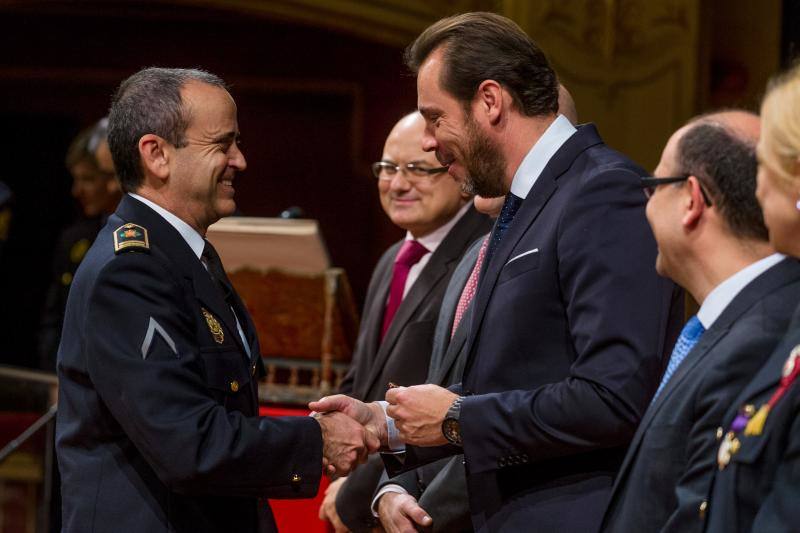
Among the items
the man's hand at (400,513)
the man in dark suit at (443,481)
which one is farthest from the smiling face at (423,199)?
the man's hand at (400,513)

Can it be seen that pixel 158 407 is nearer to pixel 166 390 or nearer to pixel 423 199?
pixel 166 390

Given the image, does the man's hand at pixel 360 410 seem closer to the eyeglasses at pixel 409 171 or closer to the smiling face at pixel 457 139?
the smiling face at pixel 457 139

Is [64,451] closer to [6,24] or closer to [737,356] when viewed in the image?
[737,356]

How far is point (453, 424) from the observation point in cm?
226

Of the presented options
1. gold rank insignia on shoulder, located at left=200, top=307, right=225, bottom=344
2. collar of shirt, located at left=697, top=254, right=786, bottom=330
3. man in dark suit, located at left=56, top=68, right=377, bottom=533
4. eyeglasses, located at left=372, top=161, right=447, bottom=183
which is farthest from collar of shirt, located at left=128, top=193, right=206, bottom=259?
eyeglasses, located at left=372, top=161, right=447, bottom=183

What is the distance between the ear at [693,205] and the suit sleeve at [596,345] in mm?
290

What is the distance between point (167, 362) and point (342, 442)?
1.66ft

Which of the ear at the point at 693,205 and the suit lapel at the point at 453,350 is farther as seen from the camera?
the suit lapel at the point at 453,350

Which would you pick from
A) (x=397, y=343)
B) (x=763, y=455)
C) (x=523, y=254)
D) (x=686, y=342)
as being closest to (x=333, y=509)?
(x=397, y=343)

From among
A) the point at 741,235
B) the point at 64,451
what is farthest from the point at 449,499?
the point at 741,235

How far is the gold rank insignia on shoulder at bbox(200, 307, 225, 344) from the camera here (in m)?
2.28

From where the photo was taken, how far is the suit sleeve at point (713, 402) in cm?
167

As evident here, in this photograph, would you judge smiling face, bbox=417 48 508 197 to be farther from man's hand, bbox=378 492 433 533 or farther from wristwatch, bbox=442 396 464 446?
man's hand, bbox=378 492 433 533

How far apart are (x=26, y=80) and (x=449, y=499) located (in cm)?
653
